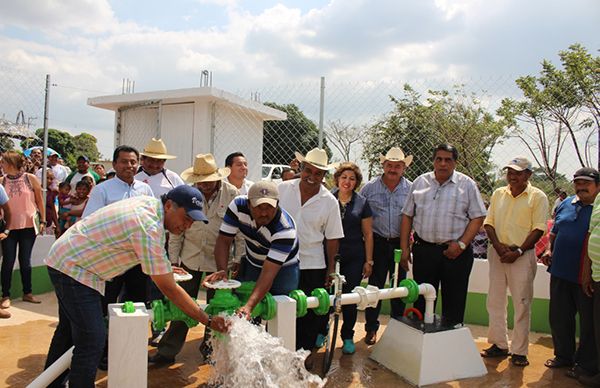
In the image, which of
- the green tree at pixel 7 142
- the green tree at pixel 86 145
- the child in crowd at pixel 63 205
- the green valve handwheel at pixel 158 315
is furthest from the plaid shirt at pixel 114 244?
the green tree at pixel 86 145

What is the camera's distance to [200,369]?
402 cm

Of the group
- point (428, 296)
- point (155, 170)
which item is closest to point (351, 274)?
point (428, 296)

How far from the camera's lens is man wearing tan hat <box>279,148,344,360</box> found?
12.7 feet

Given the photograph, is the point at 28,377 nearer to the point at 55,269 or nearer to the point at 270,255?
the point at 55,269

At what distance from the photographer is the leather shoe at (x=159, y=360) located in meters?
4.04

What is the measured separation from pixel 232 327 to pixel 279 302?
0.42 meters

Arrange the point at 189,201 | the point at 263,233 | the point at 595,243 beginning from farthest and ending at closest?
the point at 595,243, the point at 263,233, the point at 189,201

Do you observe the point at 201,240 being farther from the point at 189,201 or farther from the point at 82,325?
the point at 189,201

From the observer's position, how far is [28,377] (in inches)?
145

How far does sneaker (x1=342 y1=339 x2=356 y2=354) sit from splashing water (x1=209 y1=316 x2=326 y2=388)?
1.50 m

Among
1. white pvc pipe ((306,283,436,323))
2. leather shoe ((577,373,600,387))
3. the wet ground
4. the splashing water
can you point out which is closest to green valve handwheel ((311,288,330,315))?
white pvc pipe ((306,283,436,323))

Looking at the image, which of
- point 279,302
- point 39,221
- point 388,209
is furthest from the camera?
point 39,221

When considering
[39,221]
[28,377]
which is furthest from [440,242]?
[39,221]

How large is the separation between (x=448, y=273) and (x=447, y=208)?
1.84 ft
